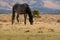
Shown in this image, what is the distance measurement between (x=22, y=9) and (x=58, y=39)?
39.0 feet

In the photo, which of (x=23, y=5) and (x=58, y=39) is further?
(x=23, y=5)

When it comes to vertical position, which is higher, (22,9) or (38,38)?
(22,9)

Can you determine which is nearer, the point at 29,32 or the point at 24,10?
the point at 29,32

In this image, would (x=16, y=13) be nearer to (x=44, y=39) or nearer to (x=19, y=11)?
(x=19, y=11)

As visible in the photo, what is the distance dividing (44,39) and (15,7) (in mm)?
13424

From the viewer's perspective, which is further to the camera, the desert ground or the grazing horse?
the grazing horse

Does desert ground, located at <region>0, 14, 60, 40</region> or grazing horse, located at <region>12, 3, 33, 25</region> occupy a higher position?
grazing horse, located at <region>12, 3, 33, 25</region>

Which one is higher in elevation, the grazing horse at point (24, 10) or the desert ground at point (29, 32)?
the grazing horse at point (24, 10)

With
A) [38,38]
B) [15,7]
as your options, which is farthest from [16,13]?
[38,38]

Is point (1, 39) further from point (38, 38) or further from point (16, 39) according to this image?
point (38, 38)

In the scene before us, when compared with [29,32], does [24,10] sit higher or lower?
higher

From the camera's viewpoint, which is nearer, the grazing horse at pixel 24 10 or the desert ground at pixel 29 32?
the desert ground at pixel 29 32

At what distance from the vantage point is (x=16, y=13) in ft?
97.9

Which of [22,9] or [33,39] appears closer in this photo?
[33,39]
